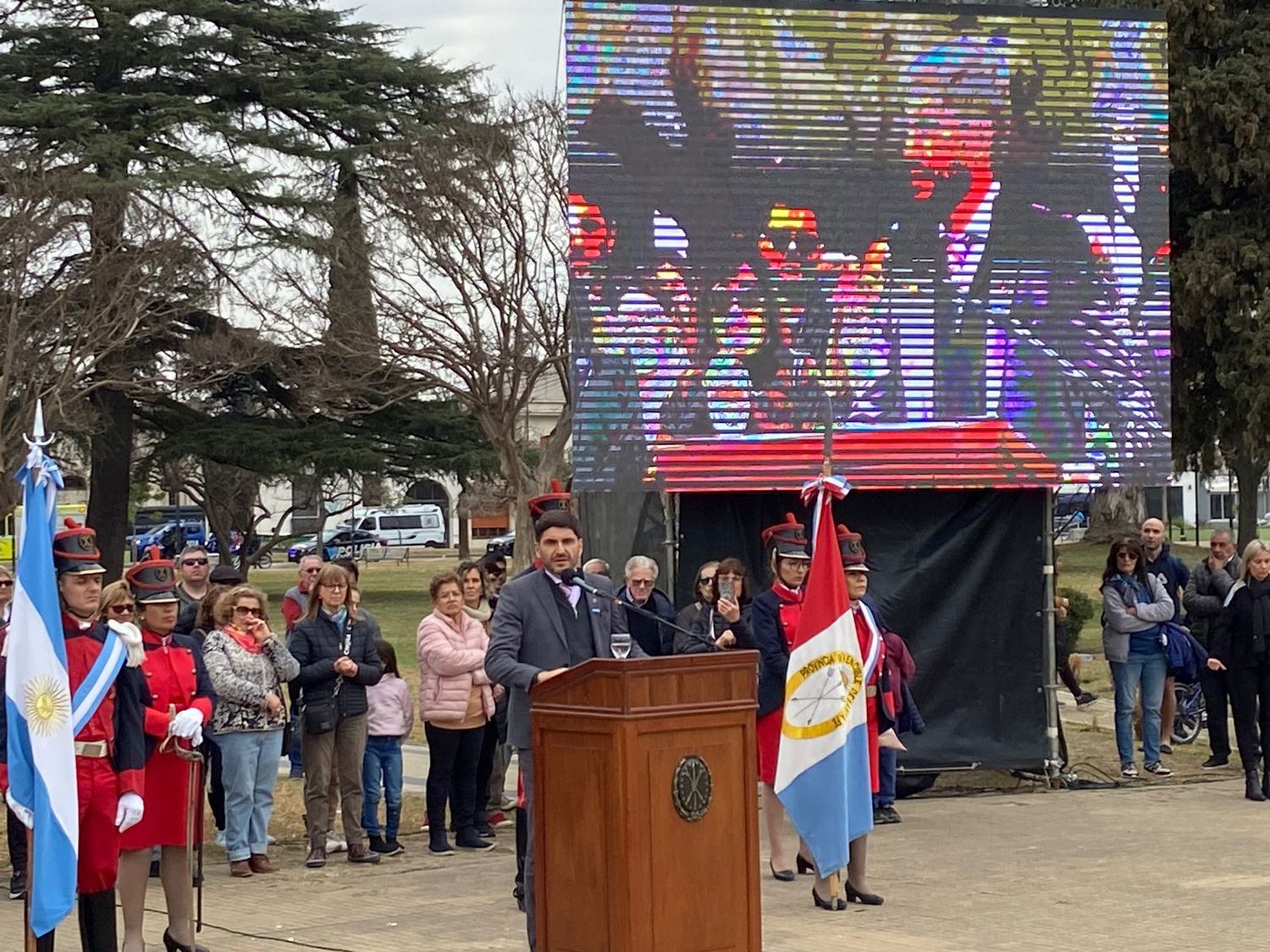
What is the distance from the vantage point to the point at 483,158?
3484cm

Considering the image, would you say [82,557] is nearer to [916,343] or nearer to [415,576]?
[916,343]

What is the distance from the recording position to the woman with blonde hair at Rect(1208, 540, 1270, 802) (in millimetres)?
13820

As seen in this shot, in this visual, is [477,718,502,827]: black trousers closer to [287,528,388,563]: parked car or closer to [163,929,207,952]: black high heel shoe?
[163,929,207,952]: black high heel shoe

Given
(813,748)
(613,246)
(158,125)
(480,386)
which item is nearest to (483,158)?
(480,386)

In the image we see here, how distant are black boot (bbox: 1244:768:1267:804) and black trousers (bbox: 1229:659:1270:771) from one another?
6 cm

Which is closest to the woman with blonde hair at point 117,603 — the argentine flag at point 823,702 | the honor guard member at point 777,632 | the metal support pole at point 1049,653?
the argentine flag at point 823,702

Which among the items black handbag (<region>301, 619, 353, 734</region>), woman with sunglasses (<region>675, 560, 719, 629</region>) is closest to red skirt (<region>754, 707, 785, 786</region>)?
woman with sunglasses (<region>675, 560, 719, 629</region>)

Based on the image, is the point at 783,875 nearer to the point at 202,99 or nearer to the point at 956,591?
the point at 956,591

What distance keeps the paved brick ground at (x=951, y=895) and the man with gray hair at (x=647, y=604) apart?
1644 mm

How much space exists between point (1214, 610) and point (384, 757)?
7.20 metres

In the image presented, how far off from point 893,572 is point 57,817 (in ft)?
27.2

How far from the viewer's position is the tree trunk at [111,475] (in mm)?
39969

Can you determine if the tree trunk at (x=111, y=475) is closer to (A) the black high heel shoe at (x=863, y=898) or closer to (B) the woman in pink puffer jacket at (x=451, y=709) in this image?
(B) the woman in pink puffer jacket at (x=451, y=709)

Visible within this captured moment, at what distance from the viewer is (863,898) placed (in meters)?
9.97
